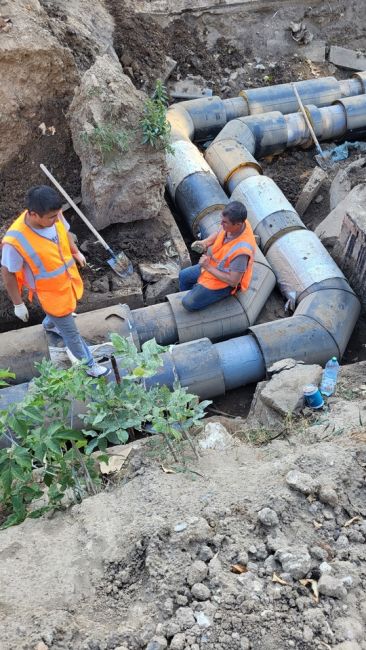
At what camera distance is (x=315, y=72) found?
354 inches

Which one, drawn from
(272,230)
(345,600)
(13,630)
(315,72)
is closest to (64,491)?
(13,630)

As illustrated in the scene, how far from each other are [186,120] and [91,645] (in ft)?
20.0

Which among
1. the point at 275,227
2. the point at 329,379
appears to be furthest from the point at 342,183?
the point at 329,379

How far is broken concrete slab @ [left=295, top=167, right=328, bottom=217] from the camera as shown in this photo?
23.0 ft

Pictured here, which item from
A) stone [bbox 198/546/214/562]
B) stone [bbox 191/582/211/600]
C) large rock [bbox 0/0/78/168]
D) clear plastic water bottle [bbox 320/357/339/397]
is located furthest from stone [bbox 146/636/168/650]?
large rock [bbox 0/0/78/168]

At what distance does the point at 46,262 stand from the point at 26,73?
2803 millimetres

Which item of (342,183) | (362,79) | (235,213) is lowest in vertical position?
(342,183)

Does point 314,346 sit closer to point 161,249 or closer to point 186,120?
point 161,249

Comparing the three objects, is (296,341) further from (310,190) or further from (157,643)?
(157,643)

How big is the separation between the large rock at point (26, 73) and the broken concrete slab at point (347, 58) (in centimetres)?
459

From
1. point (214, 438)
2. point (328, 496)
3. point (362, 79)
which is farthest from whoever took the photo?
point (362, 79)

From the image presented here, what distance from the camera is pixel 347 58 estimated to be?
29.7ft

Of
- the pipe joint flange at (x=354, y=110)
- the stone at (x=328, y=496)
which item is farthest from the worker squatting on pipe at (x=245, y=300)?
the stone at (x=328, y=496)

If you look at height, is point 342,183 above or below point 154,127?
below
